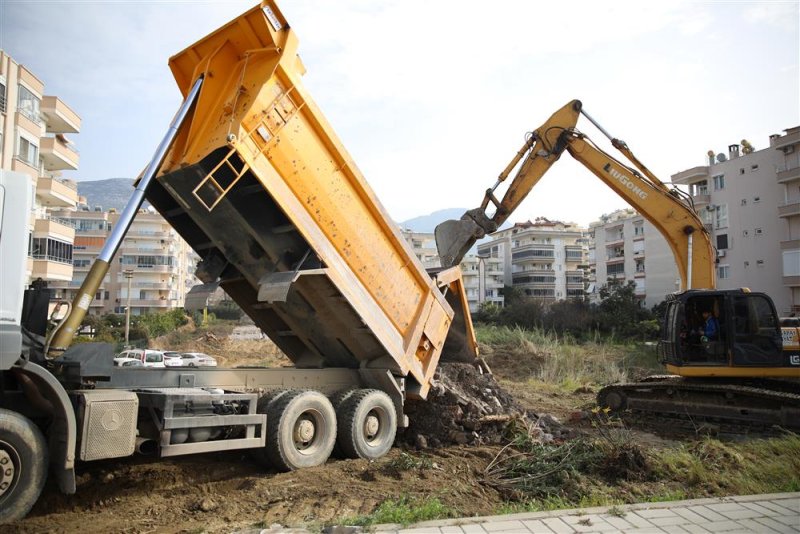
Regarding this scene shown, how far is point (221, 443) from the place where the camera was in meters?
6.21

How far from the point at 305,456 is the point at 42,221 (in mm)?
27158

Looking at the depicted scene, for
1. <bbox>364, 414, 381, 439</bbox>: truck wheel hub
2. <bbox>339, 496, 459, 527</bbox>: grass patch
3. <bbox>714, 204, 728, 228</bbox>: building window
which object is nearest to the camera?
<bbox>339, 496, 459, 527</bbox>: grass patch

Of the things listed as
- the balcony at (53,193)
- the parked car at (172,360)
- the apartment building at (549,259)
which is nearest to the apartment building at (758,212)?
the apartment building at (549,259)

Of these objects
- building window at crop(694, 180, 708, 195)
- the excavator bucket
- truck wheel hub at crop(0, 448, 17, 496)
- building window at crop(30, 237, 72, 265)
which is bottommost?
truck wheel hub at crop(0, 448, 17, 496)

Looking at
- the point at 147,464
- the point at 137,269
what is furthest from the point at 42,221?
the point at 137,269

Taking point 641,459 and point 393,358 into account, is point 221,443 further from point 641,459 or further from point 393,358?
point 641,459

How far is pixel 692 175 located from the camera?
46375mm

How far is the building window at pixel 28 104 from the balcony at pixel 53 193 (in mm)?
3734

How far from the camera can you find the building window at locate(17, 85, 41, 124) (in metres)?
27.2

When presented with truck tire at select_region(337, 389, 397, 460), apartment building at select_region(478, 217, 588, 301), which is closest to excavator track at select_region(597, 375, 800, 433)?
truck tire at select_region(337, 389, 397, 460)

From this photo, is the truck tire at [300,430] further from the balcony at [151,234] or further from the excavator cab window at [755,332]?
the balcony at [151,234]

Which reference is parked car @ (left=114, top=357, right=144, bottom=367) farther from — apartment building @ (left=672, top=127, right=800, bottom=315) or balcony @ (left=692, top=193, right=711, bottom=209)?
balcony @ (left=692, top=193, right=711, bottom=209)

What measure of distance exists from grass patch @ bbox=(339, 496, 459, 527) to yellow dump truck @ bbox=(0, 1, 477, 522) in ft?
5.99

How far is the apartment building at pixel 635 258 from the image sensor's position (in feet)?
174
